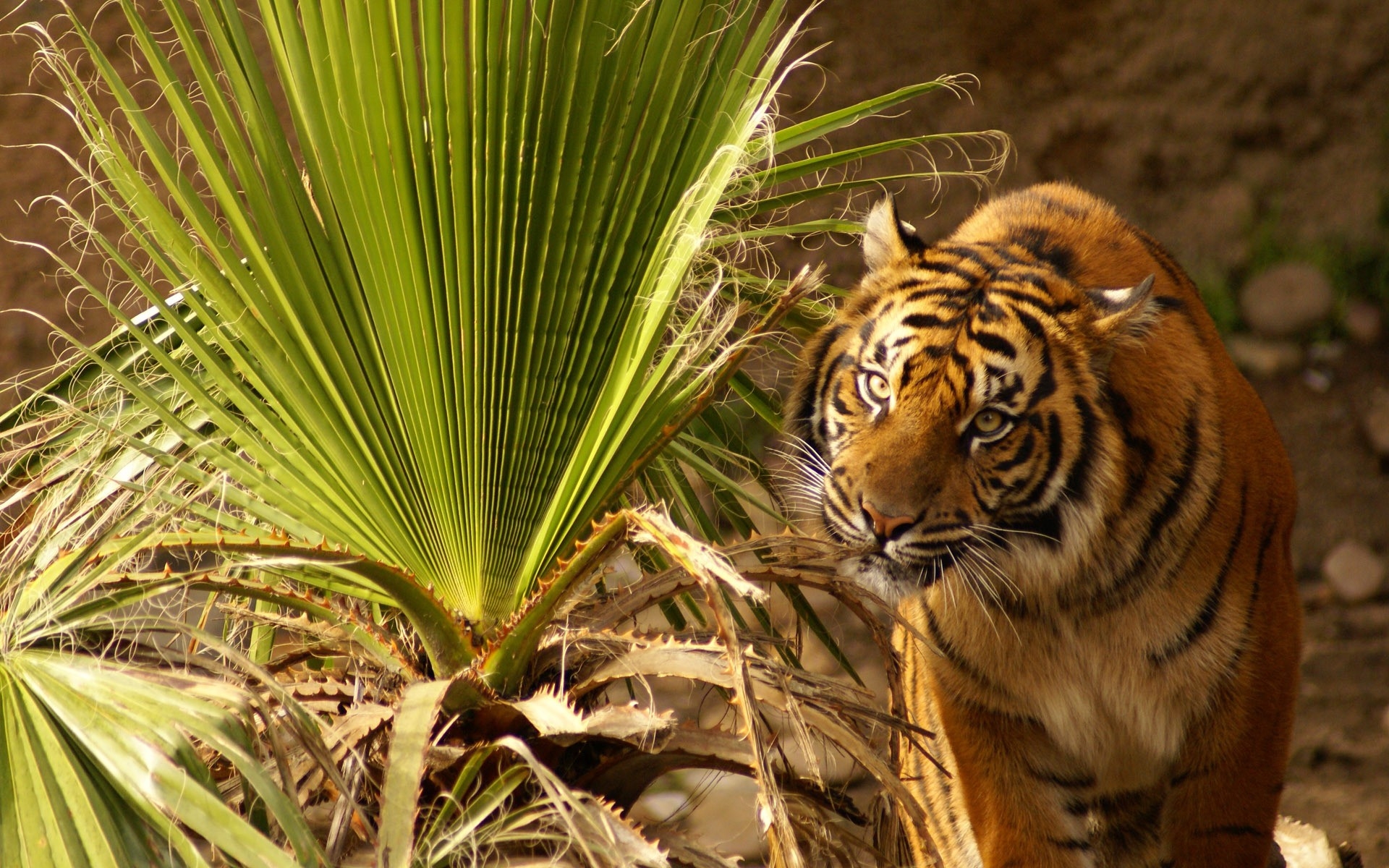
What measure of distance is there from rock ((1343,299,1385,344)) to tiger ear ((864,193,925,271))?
146 inches

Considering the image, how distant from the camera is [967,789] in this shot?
7.19ft

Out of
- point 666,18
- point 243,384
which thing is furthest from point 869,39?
point 243,384

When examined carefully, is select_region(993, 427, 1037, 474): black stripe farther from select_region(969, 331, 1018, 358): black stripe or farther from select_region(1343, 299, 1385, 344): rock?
select_region(1343, 299, 1385, 344): rock

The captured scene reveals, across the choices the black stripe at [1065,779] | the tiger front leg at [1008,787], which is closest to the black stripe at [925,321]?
the tiger front leg at [1008,787]

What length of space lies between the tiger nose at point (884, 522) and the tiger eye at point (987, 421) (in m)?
0.18

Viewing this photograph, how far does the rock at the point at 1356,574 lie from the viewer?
4820 millimetres

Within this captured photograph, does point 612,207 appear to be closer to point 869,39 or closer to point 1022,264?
point 1022,264

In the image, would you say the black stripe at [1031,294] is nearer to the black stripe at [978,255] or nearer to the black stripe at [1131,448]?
the black stripe at [978,255]

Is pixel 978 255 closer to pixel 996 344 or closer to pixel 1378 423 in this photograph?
pixel 996 344

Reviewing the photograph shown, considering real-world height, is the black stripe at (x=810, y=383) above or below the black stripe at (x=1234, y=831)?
above

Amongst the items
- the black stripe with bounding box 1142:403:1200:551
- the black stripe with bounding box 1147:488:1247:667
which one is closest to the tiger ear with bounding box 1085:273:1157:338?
the black stripe with bounding box 1142:403:1200:551

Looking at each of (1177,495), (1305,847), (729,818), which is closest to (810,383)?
(1177,495)

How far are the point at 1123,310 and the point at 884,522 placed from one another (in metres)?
0.49

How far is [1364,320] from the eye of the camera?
5.10 metres
